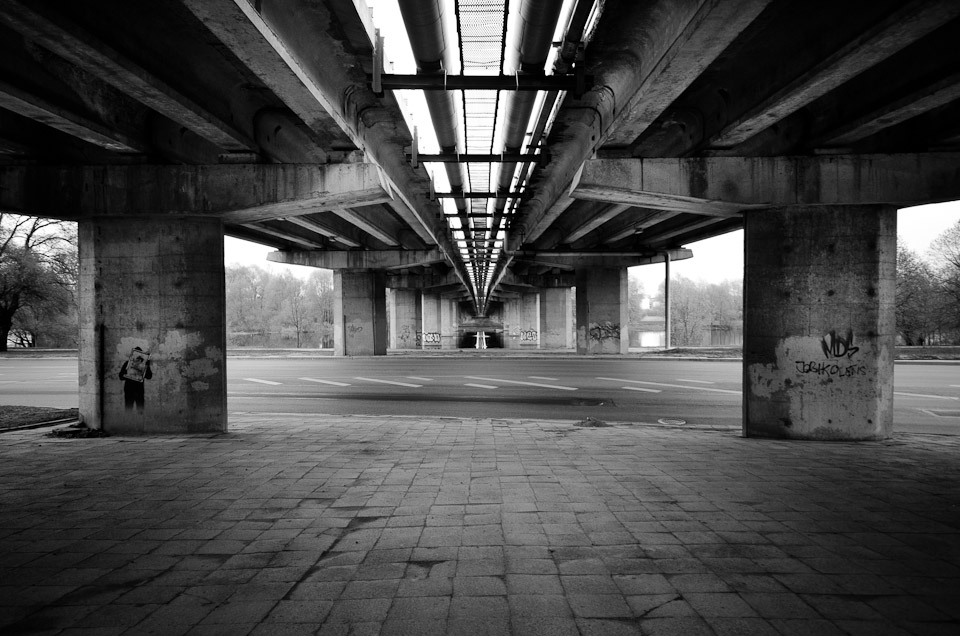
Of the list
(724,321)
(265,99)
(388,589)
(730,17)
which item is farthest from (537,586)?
(724,321)

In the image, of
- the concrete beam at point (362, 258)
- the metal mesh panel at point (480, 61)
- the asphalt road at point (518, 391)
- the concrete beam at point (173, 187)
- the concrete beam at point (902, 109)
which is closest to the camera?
the metal mesh panel at point (480, 61)

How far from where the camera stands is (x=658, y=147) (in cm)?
922

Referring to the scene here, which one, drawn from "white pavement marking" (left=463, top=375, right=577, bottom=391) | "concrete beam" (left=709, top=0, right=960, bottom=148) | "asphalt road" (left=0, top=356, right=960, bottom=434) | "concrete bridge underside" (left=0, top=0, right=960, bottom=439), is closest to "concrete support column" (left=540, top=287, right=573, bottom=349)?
"asphalt road" (left=0, top=356, right=960, bottom=434)

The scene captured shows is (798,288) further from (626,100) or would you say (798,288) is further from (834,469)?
(626,100)

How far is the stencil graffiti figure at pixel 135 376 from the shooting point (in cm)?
922

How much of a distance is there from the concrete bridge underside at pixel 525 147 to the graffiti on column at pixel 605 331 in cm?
2267

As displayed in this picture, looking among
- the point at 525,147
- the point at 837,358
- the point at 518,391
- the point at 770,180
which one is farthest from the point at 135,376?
the point at 837,358

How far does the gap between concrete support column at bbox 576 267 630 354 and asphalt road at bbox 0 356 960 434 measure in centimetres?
838

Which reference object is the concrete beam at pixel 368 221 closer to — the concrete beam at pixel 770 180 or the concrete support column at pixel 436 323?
the concrete beam at pixel 770 180

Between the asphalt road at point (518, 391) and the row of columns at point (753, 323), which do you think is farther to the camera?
the asphalt road at point (518, 391)

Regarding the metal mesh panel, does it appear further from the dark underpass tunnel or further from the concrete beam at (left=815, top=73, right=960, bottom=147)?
the dark underpass tunnel

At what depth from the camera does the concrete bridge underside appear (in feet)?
18.6

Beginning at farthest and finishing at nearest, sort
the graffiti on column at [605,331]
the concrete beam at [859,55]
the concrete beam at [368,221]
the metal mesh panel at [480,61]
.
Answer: the graffiti on column at [605,331], the concrete beam at [368,221], the metal mesh panel at [480,61], the concrete beam at [859,55]

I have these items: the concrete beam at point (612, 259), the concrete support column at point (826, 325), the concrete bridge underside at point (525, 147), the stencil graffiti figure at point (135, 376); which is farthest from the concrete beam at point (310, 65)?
the concrete beam at point (612, 259)
